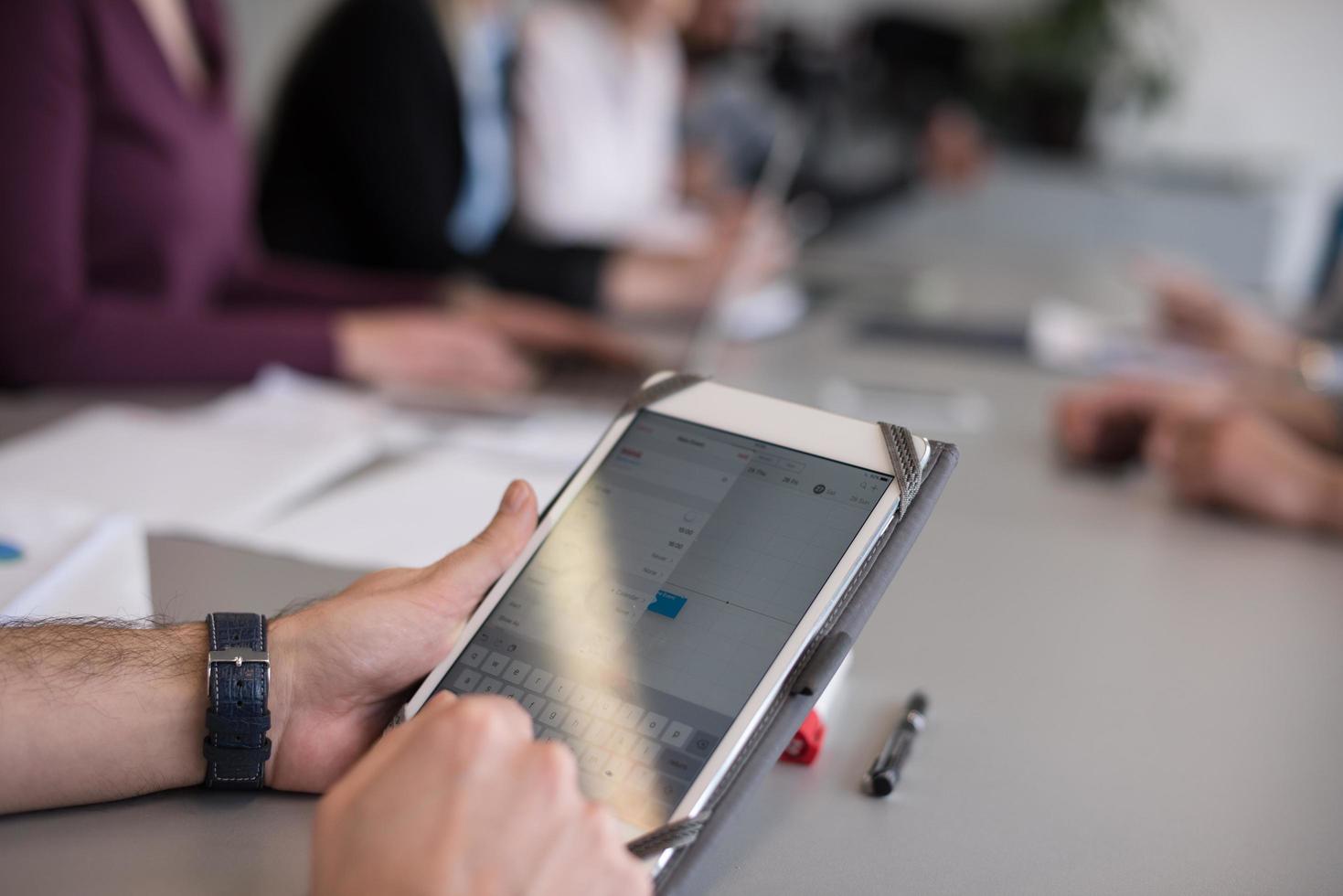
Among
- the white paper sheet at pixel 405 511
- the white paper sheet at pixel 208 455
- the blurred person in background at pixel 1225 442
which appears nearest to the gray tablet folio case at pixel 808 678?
the white paper sheet at pixel 405 511

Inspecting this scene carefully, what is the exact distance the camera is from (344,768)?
0.53m

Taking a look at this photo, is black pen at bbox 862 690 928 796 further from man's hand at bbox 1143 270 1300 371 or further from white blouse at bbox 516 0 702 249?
white blouse at bbox 516 0 702 249

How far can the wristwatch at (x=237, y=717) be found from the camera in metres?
0.51

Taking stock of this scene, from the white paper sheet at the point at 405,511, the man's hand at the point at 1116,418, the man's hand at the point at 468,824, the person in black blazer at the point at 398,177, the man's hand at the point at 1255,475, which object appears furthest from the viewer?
the person in black blazer at the point at 398,177

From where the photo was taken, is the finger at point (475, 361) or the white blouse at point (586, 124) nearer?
the finger at point (475, 361)

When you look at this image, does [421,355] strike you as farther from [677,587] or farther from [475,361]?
[677,587]

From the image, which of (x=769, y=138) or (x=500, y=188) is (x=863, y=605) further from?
(x=769, y=138)

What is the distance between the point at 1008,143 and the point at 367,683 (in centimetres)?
416

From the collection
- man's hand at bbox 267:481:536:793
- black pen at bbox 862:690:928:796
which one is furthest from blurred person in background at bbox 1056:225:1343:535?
man's hand at bbox 267:481:536:793

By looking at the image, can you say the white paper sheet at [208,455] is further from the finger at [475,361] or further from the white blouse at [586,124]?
the white blouse at [586,124]

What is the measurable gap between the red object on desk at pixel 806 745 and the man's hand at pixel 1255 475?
58 centimetres

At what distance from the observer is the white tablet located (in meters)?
0.46

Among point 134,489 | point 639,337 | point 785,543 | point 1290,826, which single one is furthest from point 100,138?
point 1290,826

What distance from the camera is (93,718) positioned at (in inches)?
19.8
